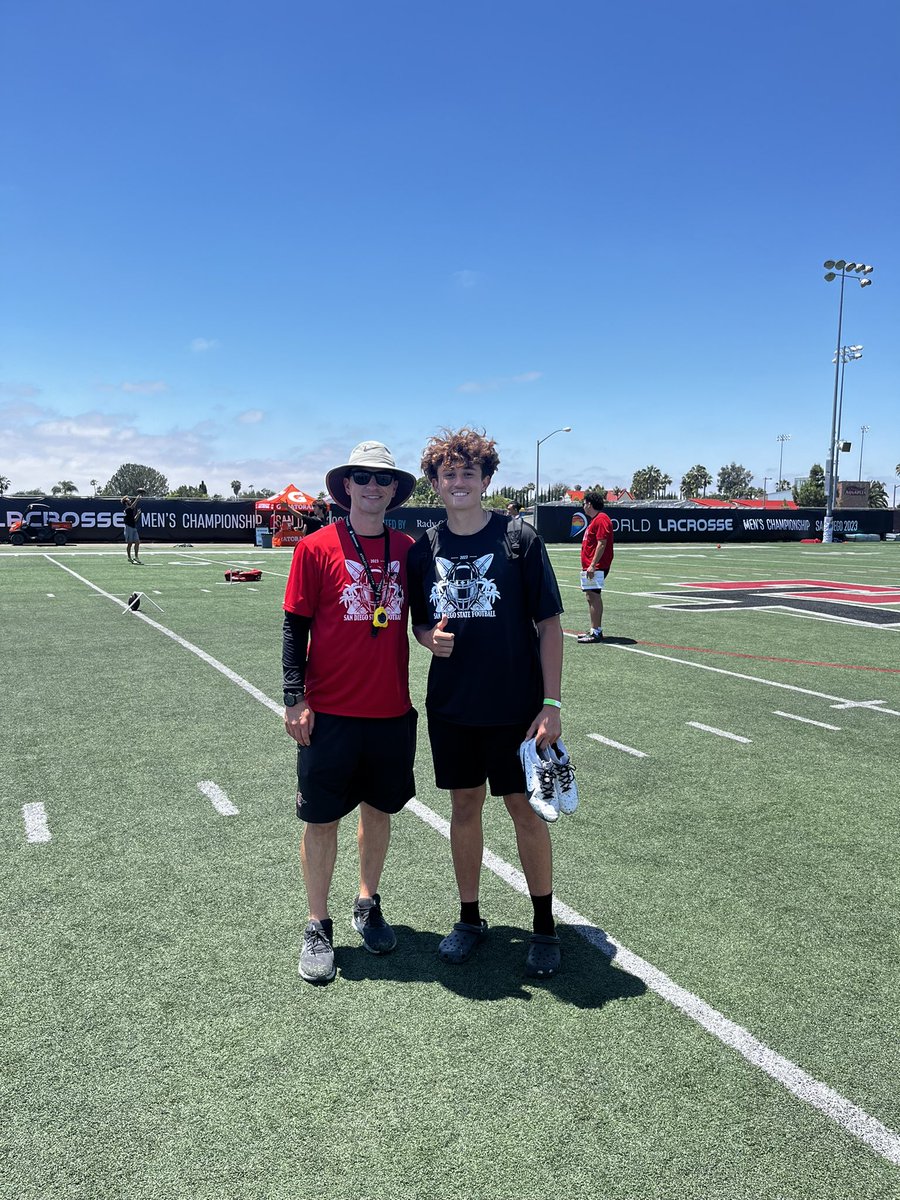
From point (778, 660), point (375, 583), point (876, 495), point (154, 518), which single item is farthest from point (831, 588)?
point (876, 495)

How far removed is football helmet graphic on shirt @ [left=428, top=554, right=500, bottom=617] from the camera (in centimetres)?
314

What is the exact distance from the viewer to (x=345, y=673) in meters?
3.25

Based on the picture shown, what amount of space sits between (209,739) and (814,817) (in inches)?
169

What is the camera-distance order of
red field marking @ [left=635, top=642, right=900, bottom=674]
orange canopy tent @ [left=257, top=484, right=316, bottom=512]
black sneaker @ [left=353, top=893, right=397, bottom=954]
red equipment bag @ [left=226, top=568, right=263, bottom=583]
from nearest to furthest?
black sneaker @ [left=353, top=893, right=397, bottom=954] < red field marking @ [left=635, top=642, right=900, bottom=674] < red equipment bag @ [left=226, top=568, right=263, bottom=583] < orange canopy tent @ [left=257, top=484, right=316, bottom=512]

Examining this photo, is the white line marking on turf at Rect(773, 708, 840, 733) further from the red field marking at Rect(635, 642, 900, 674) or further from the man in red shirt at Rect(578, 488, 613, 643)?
the man in red shirt at Rect(578, 488, 613, 643)

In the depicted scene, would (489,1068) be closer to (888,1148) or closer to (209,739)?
(888,1148)

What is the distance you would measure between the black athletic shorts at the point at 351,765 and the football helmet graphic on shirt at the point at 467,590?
1.72 feet

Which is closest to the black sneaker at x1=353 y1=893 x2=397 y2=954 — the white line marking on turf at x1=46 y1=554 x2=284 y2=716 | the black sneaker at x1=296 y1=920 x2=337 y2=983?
the black sneaker at x1=296 y1=920 x2=337 y2=983

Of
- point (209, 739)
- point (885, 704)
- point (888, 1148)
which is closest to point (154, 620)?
point (209, 739)

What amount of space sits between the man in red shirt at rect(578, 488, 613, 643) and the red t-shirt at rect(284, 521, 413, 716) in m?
7.35

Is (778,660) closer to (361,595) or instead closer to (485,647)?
(485,647)

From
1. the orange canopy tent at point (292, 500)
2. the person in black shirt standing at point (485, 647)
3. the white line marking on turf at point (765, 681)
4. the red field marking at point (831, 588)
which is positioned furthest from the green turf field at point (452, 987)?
the orange canopy tent at point (292, 500)

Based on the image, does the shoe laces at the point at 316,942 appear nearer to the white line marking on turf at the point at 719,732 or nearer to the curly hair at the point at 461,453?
the curly hair at the point at 461,453

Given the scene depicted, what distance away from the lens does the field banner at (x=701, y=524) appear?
42.8 m
